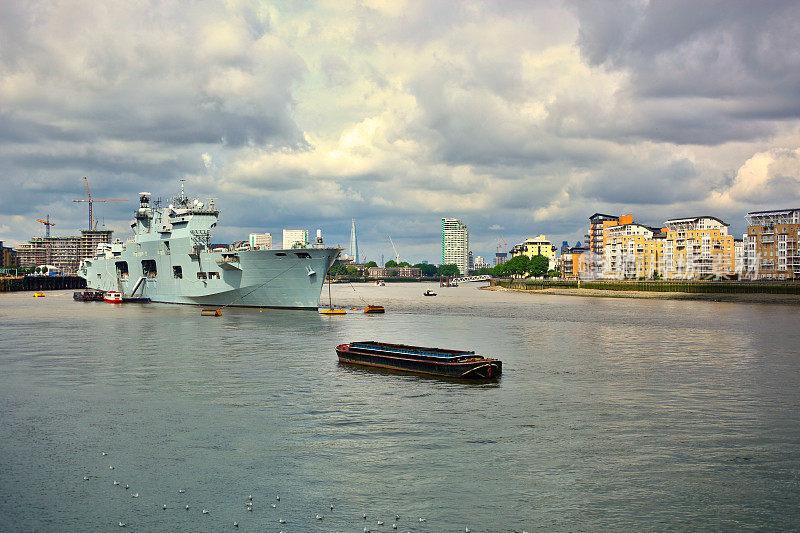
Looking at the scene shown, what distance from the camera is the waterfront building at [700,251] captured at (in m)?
182

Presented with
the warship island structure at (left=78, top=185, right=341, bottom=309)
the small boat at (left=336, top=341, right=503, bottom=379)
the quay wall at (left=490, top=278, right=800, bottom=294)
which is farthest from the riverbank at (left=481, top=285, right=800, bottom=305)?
the small boat at (left=336, top=341, right=503, bottom=379)

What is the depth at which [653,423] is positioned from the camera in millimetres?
26766

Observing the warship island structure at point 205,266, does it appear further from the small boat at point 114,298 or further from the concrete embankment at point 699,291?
the concrete embankment at point 699,291

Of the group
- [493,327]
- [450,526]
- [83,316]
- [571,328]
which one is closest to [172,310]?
[83,316]

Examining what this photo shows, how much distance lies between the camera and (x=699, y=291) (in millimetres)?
138500

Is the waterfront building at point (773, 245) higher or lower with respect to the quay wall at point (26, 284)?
higher

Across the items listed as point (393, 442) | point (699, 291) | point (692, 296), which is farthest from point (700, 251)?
point (393, 442)

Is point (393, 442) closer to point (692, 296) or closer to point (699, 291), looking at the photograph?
point (692, 296)

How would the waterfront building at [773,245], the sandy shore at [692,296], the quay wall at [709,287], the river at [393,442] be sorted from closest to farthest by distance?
the river at [393,442]
the sandy shore at [692,296]
the quay wall at [709,287]
the waterfront building at [773,245]

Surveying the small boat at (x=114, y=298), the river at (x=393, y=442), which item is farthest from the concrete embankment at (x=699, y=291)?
the small boat at (x=114, y=298)

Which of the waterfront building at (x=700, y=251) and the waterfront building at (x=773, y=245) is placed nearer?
the waterfront building at (x=773, y=245)

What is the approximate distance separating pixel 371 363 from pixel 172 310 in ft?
195

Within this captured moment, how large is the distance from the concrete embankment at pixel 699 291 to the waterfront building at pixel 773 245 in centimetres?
3689

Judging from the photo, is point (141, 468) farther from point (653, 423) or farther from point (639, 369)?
point (639, 369)
